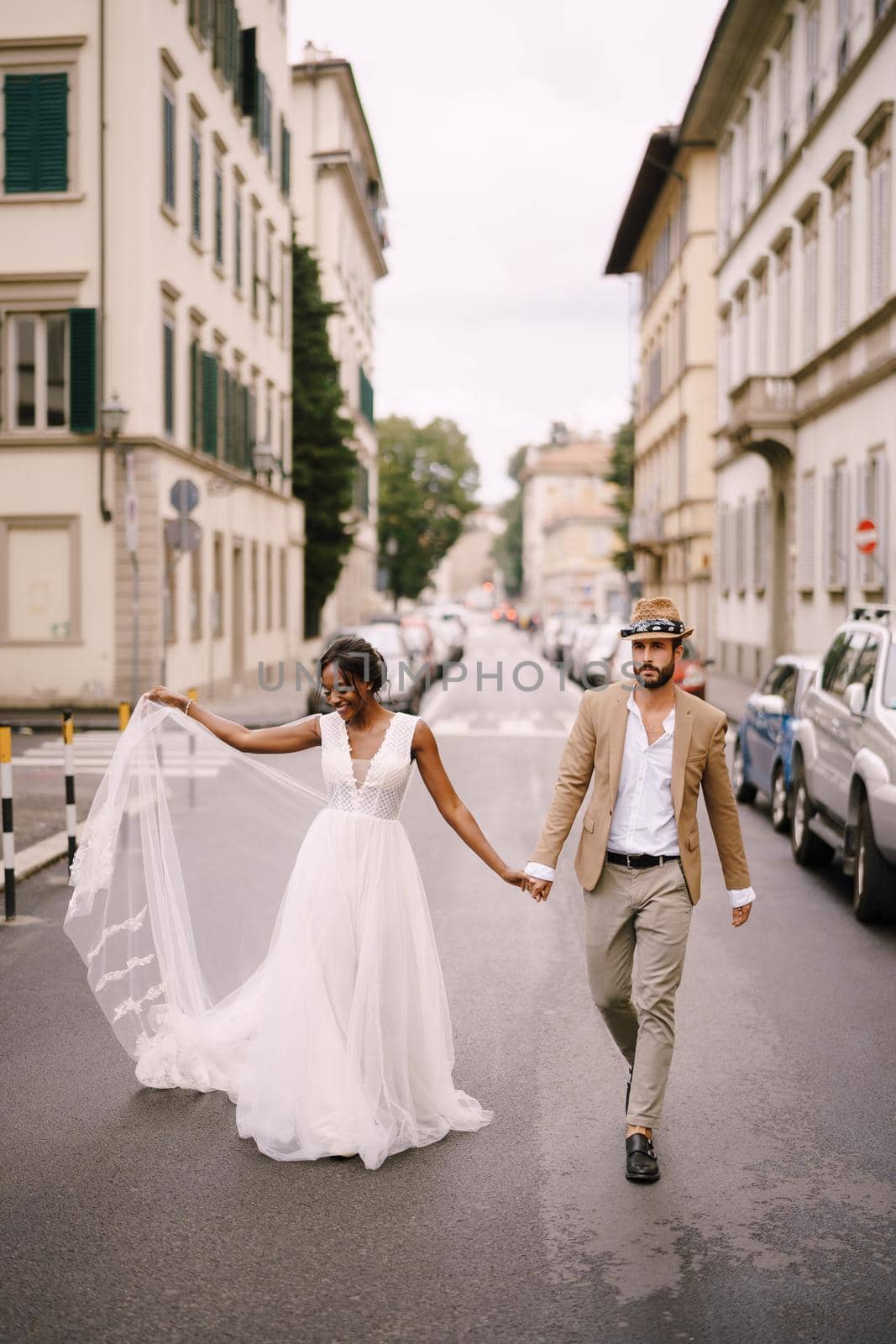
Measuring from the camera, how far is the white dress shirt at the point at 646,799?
5180 mm

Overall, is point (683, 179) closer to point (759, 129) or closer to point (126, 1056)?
point (759, 129)

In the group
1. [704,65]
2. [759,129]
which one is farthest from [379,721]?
[704,65]

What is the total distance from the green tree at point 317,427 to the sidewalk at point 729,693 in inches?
510

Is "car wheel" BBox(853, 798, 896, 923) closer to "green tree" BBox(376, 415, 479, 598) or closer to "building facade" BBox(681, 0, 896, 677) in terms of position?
"building facade" BBox(681, 0, 896, 677)

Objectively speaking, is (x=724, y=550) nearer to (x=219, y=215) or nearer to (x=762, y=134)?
(x=762, y=134)

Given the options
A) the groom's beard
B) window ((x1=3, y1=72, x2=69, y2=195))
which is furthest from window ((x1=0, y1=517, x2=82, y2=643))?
the groom's beard

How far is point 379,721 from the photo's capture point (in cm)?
547

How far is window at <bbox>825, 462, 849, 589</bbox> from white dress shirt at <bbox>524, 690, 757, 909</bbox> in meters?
20.8

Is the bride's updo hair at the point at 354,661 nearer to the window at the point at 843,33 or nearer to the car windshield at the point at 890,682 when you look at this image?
the car windshield at the point at 890,682

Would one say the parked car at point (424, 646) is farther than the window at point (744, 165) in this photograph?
No

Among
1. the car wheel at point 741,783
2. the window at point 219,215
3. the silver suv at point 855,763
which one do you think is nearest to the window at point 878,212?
the car wheel at point 741,783

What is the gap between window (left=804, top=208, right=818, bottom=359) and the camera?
92.9 ft

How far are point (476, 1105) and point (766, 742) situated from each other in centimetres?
847

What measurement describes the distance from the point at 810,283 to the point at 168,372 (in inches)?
466
